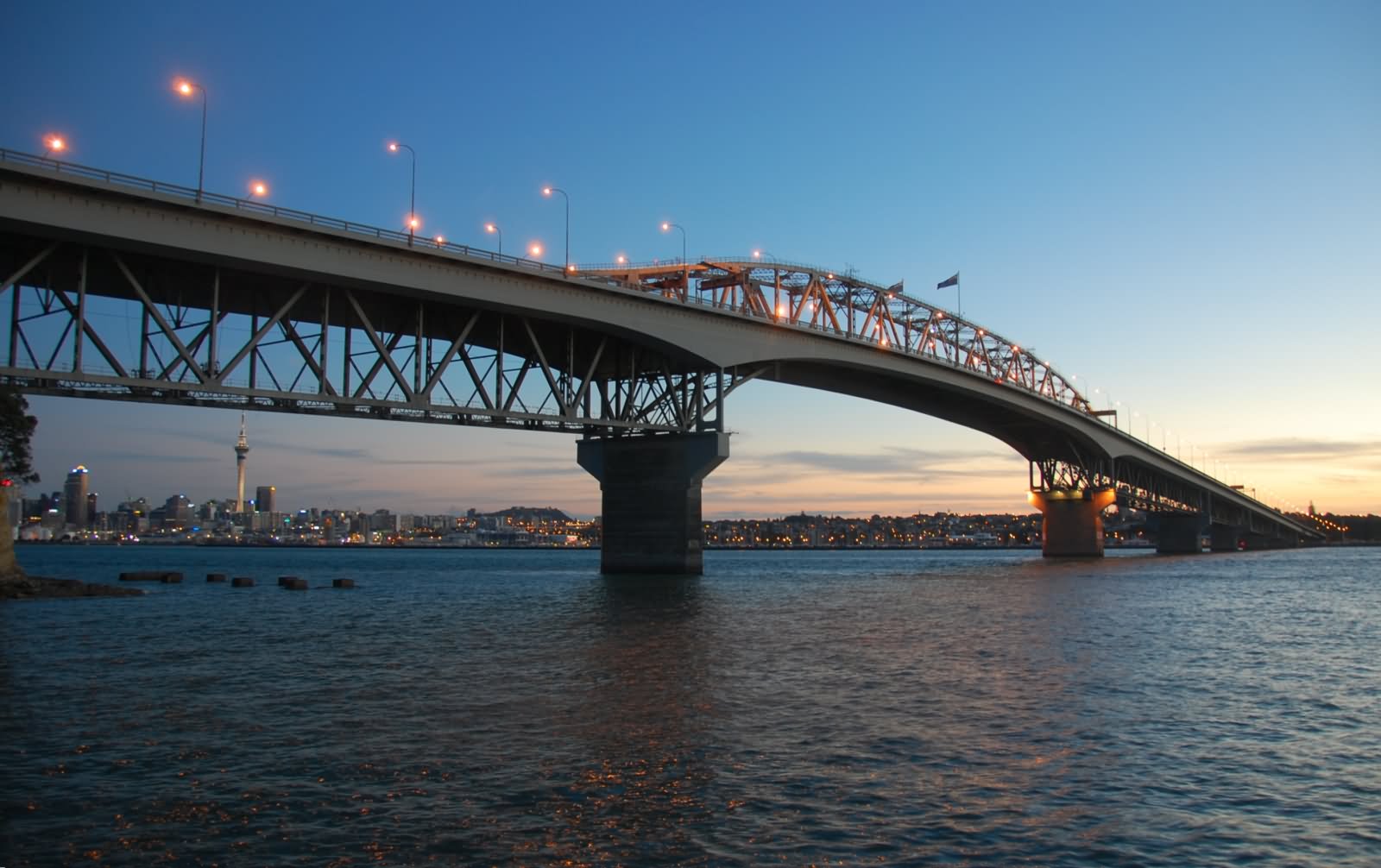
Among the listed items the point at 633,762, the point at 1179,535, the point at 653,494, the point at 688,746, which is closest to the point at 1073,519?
the point at 1179,535

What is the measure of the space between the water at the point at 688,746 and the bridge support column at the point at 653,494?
28.2 m

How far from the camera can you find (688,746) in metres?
16.3

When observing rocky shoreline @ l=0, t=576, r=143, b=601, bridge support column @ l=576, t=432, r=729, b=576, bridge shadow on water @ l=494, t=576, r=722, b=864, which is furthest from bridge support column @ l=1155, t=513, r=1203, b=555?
bridge shadow on water @ l=494, t=576, r=722, b=864

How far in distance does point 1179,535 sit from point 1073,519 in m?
49.7

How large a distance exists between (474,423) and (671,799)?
4211 cm

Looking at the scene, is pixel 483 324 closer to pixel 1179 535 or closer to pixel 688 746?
pixel 688 746

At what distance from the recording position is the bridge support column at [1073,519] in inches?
5012

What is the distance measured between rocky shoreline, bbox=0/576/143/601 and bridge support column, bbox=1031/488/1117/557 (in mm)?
106729

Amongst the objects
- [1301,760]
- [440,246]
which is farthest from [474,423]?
[1301,760]

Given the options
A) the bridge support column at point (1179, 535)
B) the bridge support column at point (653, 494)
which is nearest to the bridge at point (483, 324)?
the bridge support column at point (653, 494)

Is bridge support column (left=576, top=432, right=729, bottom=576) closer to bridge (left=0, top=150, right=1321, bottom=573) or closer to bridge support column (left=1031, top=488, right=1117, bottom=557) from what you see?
bridge (left=0, top=150, right=1321, bottom=573)

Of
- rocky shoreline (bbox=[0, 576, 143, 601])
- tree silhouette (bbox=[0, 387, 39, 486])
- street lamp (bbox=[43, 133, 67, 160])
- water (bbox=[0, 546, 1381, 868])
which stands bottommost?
water (bbox=[0, 546, 1381, 868])

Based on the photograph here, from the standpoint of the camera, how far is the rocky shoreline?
159 feet

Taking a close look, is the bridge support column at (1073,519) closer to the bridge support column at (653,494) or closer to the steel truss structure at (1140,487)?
the steel truss structure at (1140,487)
